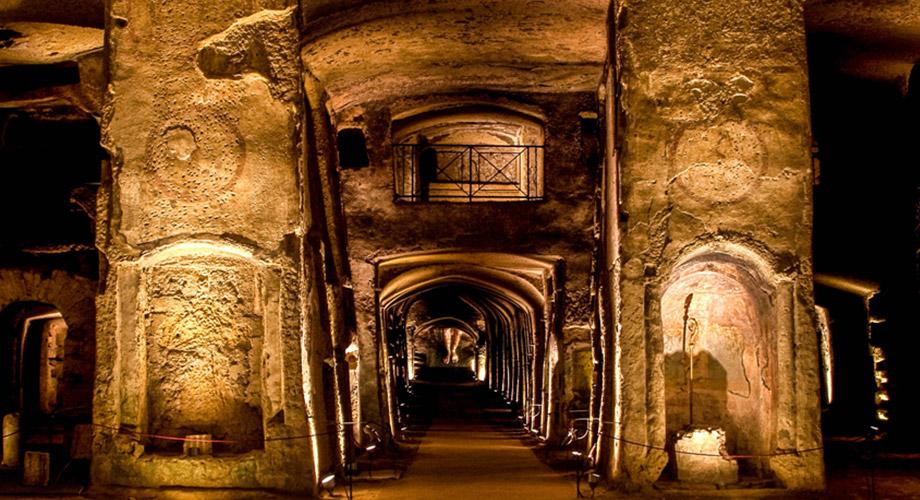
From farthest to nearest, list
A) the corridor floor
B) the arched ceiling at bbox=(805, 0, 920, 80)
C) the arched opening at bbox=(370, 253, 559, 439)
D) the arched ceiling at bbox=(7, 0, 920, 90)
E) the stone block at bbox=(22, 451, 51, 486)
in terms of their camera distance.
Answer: the arched opening at bbox=(370, 253, 559, 439)
the arched ceiling at bbox=(7, 0, 920, 90)
the arched ceiling at bbox=(805, 0, 920, 80)
the corridor floor
the stone block at bbox=(22, 451, 51, 486)

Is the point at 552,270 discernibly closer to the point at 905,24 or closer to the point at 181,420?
the point at 905,24

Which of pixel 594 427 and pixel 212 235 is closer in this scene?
pixel 212 235

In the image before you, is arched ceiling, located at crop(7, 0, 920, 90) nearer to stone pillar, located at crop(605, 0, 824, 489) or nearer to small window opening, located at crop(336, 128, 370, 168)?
stone pillar, located at crop(605, 0, 824, 489)

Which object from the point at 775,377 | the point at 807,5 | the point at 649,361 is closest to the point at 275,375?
the point at 649,361

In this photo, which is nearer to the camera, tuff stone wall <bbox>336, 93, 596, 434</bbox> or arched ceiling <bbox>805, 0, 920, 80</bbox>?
arched ceiling <bbox>805, 0, 920, 80</bbox>

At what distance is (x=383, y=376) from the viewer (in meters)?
17.0

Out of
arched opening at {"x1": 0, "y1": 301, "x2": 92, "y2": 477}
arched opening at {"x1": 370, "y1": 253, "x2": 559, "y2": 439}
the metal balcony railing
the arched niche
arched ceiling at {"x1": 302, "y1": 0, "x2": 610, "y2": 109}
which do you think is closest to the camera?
the arched niche

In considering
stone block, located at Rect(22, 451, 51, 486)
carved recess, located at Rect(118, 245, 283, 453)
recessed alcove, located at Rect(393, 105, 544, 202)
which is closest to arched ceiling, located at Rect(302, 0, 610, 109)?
recessed alcove, located at Rect(393, 105, 544, 202)

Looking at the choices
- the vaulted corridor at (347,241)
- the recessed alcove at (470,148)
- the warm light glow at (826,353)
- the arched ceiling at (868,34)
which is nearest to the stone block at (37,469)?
the vaulted corridor at (347,241)

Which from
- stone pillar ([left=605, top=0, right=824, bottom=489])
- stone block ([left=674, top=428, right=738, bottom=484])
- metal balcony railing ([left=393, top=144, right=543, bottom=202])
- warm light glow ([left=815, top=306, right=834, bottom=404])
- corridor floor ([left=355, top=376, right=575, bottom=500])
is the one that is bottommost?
corridor floor ([left=355, top=376, right=575, bottom=500])

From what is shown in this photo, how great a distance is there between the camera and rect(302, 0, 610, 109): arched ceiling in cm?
1194

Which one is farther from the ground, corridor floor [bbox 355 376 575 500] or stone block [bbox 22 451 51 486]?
stone block [bbox 22 451 51 486]

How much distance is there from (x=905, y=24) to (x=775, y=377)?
15.4 ft

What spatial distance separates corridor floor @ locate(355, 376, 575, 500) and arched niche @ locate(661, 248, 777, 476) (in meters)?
1.75
